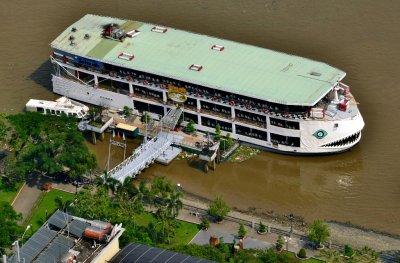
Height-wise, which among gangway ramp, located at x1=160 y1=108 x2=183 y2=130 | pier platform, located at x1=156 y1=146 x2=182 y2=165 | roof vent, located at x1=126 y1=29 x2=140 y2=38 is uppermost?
roof vent, located at x1=126 y1=29 x2=140 y2=38

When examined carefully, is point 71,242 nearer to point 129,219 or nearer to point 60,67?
point 129,219

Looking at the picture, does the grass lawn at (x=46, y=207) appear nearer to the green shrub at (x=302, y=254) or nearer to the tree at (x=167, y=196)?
the tree at (x=167, y=196)

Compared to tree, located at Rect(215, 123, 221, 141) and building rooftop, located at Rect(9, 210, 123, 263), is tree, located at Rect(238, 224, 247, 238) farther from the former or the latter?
tree, located at Rect(215, 123, 221, 141)

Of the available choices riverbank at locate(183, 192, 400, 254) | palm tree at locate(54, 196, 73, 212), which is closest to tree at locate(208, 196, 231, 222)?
riverbank at locate(183, 192, 400, 254)

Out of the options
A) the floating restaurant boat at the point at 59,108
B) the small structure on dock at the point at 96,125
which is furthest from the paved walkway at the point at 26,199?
the floating restaurant boat at the point at 59,108

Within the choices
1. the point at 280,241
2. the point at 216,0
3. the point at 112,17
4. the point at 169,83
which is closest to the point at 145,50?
A: the point at 169,83

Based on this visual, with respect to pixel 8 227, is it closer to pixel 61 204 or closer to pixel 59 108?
pixel 61 204
